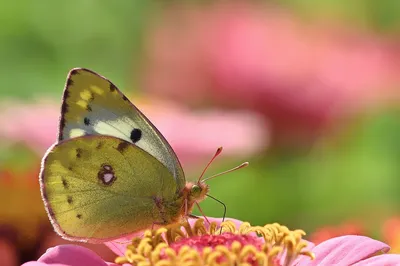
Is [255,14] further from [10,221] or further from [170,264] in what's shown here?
[170,264]

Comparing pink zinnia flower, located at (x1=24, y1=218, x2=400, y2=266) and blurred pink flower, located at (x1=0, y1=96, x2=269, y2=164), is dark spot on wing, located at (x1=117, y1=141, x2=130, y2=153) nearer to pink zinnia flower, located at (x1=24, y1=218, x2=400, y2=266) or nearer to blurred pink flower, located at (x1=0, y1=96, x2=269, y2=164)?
pink zinnia flower, located at (x1=24, y1=218, x2=400, y2=266)

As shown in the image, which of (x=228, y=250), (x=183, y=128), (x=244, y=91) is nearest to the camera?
(x=228, y=250)

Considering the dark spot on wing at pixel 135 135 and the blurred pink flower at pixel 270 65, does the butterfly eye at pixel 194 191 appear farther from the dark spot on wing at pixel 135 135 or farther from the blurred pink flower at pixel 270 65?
the blurred pink flower at pixel 270 65

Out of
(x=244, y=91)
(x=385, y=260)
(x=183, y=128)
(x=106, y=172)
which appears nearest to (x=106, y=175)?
(x=106, y=172)

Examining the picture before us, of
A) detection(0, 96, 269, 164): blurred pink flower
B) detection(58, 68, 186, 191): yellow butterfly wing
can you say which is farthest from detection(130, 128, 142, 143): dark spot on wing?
detection(0, 96, 269, 164): blurred pink flower

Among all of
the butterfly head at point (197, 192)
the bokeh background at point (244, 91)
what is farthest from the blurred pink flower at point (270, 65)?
the butterfly head at point (197, 192)

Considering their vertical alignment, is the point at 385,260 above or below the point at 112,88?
below

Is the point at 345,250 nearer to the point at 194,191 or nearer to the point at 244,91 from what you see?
the point at 194,191
